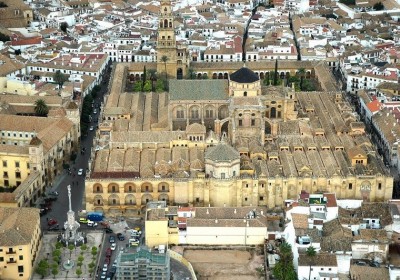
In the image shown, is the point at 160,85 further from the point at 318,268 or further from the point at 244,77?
the point at 318,268

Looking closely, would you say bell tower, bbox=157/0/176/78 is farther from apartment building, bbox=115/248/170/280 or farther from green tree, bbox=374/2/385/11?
green tree, bbox=374/2/385/11

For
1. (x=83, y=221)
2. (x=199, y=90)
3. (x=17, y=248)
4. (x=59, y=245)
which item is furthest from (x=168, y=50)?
(x=17, y=248)

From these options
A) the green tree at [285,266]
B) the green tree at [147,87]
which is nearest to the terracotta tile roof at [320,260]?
the green tree at [285,266]

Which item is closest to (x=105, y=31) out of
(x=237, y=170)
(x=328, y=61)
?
(x=328, y=61)

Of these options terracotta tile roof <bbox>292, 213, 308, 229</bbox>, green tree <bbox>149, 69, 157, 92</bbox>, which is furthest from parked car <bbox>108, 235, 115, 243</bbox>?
green tree <bbox>149, 69, 157, 92</bbox>

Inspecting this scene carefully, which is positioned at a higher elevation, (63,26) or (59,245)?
(63,26)
